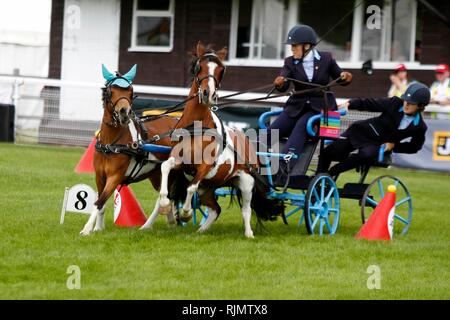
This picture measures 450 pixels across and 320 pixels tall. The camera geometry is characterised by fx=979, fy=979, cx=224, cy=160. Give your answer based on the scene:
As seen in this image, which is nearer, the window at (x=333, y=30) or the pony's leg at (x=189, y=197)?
the pony's leg at (x=189, y=197)

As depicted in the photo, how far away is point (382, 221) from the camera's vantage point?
10.6 m

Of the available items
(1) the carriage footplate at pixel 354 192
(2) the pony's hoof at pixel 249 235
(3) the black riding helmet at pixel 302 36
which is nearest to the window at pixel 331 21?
(1) the carriage footplate at pixel 354 192

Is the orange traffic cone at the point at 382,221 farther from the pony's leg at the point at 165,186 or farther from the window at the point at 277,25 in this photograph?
the window at the point at 277,25

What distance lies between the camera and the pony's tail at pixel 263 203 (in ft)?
34.7

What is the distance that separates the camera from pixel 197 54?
32.2 feet

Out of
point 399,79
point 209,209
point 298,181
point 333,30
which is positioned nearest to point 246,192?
point 209,209

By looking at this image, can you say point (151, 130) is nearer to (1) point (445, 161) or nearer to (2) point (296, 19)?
(1) point (445, 161)

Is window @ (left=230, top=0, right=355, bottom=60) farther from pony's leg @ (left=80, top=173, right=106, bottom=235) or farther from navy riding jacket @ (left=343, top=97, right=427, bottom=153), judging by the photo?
pony's leg @ (left=80, top=173, right=106, bottom=235)

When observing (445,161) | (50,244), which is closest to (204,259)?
(50,244)

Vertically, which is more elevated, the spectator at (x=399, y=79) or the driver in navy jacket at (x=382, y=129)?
the spectator at (x=399, y=79)

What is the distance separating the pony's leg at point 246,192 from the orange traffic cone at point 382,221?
4.03ft

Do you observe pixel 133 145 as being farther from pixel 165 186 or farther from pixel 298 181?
pixel 298 181

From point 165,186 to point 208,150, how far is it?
596 millimetres

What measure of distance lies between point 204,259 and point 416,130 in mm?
3596
